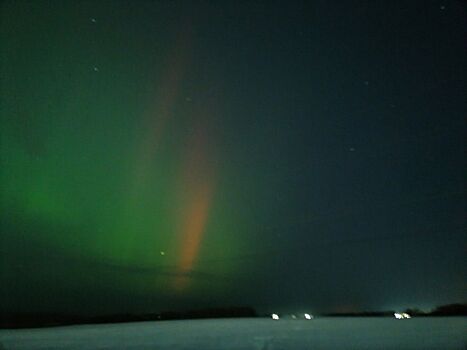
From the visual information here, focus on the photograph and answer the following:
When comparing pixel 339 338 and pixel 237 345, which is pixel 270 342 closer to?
pixel 237 345

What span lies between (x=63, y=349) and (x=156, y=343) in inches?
78.9

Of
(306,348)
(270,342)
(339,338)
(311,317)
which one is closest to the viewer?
(306,348)

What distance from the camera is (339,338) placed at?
39.7 feet

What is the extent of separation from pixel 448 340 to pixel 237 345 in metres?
4.43

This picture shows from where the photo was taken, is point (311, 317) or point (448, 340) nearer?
point (448, 340)

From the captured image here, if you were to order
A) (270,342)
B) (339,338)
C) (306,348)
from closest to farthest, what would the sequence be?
(306,348), (270,342), (339,338)

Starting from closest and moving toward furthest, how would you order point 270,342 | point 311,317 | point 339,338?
point 270,342, point 339,338, point 311,317

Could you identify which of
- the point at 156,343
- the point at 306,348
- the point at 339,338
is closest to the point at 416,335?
the point at 339,338

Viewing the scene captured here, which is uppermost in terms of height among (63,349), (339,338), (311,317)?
(311,317)

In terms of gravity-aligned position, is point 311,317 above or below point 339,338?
above

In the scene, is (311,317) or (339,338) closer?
(339,338)

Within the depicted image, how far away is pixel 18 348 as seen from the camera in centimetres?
1054

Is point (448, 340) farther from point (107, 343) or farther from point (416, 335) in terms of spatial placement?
point (107, 343)

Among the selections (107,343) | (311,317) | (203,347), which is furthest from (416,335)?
(311,317)
